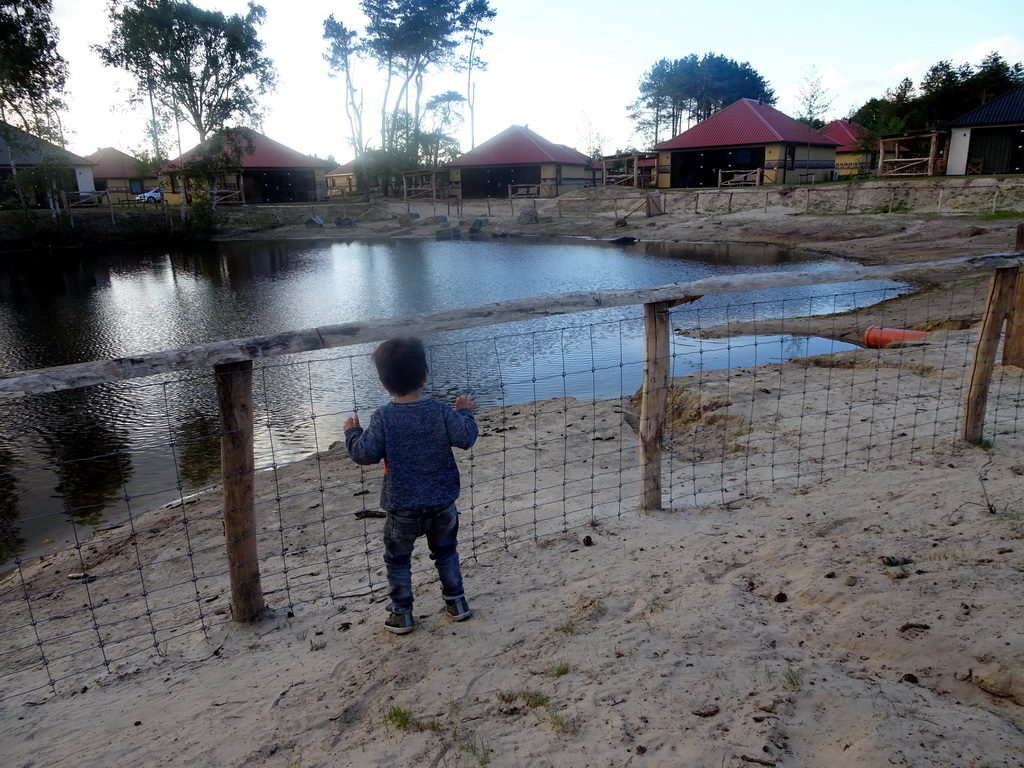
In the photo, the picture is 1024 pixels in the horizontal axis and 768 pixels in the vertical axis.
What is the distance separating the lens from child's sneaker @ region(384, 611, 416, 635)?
3463mm

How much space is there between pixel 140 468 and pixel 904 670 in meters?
8.34

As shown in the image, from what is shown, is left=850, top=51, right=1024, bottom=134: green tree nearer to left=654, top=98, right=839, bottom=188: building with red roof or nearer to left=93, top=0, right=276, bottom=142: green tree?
left=654, top=98, right=839, bottom=188: building with red roof

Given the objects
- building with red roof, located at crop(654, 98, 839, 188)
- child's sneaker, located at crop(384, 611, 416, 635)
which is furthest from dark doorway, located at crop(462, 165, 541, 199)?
child's sneaker, located at crop(384, 611, 416, 635)

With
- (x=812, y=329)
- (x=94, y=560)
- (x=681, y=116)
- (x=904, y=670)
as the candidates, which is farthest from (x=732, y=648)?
(x=681, y=116)

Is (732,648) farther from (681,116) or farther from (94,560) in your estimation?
(681,116)

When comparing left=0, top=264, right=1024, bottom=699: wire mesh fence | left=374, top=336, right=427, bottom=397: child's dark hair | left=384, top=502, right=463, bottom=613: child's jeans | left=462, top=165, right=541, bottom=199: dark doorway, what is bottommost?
left=0, top=264, right=1024, bottom=699: wire mesh fence

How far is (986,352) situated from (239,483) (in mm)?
5270

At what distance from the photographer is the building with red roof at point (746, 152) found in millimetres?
44094

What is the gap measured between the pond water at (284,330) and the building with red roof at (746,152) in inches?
588

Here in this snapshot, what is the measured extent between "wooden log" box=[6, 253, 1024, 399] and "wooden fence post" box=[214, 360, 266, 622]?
155 millimetres

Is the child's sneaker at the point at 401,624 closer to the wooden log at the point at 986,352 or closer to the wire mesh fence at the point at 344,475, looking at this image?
the wire mesh fence at the point at 344,475

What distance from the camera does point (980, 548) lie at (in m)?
3.74

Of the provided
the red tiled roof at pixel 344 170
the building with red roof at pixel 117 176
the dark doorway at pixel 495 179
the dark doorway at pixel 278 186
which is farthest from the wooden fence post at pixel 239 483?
the red tiled roof at pixel 344 170

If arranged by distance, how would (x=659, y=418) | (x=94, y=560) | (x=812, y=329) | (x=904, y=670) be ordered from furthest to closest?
(x=812, y=329) < (x=94, y=560) < (x=659, y=418) < (x=904, y=670)
